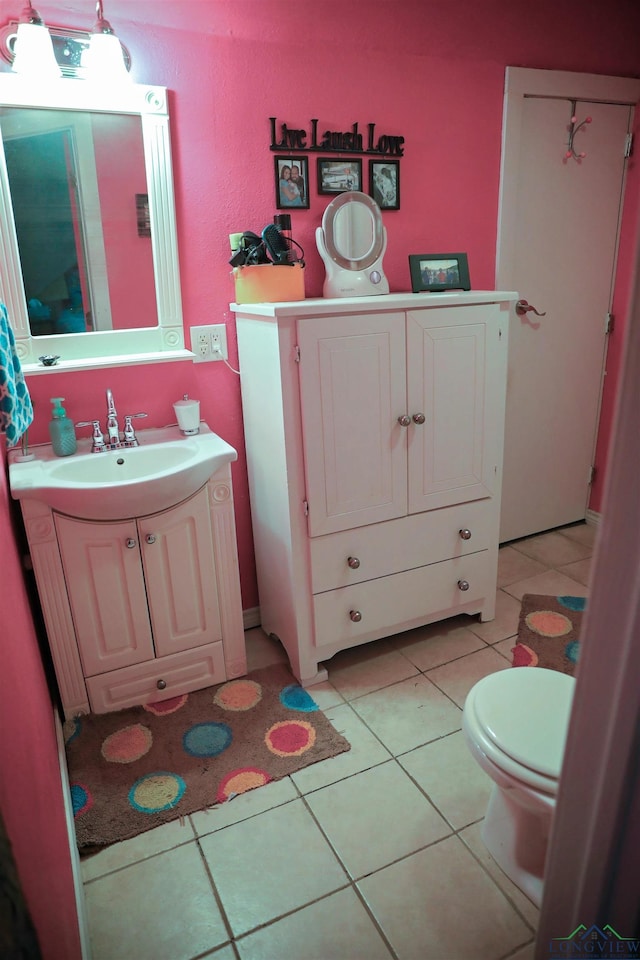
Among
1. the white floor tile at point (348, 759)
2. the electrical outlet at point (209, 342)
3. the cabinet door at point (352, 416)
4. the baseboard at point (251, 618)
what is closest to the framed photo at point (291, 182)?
the electrical outlet at point (209, 342)

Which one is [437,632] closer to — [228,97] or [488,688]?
[488,688]

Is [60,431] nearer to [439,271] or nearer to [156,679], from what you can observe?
[156,679]

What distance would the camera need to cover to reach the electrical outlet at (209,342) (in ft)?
7.16

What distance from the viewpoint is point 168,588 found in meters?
2.03

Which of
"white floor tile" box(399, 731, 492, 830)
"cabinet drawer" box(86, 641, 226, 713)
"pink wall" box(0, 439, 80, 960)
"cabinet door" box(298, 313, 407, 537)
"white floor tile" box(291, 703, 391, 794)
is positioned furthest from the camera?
"cabinet drawer" box(86, 641, 226, 713)

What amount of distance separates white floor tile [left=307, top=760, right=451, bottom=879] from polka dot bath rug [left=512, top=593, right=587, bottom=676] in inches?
27.6

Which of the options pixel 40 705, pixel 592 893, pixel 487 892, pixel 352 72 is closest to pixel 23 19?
pixel 352 72

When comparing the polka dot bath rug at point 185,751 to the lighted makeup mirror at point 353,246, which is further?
the lighted makeup mirror at point 353,246

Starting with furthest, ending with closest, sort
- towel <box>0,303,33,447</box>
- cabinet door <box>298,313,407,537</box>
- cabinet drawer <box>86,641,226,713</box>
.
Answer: cabinet drawer <box>86,641,226,713</box> < cabinet door <box>298,313,407,537</box> < towel <box>0,303,33,447</box>

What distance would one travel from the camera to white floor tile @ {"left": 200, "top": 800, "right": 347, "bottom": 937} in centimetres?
144

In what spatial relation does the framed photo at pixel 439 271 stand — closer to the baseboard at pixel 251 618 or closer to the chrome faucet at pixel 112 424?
the chrome faucet at pixel 112 424

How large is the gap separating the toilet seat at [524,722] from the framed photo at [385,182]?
1.72 meters

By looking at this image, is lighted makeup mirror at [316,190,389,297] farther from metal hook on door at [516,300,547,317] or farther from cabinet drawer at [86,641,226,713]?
cabinet drawer at [86,641,226,713]

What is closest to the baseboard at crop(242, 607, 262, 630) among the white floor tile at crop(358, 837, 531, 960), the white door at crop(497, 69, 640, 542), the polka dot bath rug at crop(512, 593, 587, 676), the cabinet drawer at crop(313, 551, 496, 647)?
the cabinet drawer at crop(313, 551, 496, 647)
